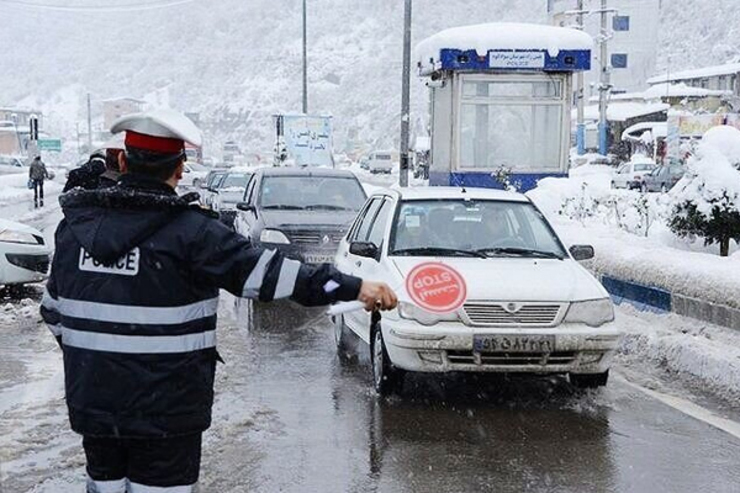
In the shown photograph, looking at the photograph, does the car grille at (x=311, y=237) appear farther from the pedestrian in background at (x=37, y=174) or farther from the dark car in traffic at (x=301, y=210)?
the pedestrian in background at (x=37, y=174)

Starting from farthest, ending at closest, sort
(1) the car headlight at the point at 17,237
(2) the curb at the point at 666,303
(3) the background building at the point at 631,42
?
(3) the background building at the point at 631,42, (1) the car headlight at the point at 17,237, (2) the curb at the point at 666,303

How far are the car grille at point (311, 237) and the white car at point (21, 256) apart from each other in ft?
10.0

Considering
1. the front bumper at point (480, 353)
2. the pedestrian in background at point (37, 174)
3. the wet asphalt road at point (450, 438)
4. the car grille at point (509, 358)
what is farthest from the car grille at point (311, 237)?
the pedestrian in background at point (37, 174)

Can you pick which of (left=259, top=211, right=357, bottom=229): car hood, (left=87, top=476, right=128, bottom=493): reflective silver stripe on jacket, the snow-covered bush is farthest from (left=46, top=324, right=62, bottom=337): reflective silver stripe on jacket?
(left=259, top=211, right=357, bottom=229): car hood

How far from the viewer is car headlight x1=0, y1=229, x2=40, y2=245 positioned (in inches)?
482

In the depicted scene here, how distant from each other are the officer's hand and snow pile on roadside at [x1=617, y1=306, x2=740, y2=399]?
503 centimetres

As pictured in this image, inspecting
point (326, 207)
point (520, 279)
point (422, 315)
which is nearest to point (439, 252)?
point (520, 279)

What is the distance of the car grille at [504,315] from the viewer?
281 inches

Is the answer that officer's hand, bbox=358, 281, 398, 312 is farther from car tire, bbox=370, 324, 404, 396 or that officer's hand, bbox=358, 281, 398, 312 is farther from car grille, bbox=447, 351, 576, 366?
car tire, bbox=370, 324, 404, 396

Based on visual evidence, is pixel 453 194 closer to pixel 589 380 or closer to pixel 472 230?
pixel 472 230

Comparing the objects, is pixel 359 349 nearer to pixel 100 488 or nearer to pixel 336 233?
pixel 336 233

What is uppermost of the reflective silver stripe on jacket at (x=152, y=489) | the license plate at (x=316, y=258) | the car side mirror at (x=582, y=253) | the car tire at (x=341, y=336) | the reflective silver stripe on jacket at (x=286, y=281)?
the reflective silver stripe on jacket at (x=286, y=281)

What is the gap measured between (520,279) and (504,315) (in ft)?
1.28

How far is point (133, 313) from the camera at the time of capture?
10.7 ft
